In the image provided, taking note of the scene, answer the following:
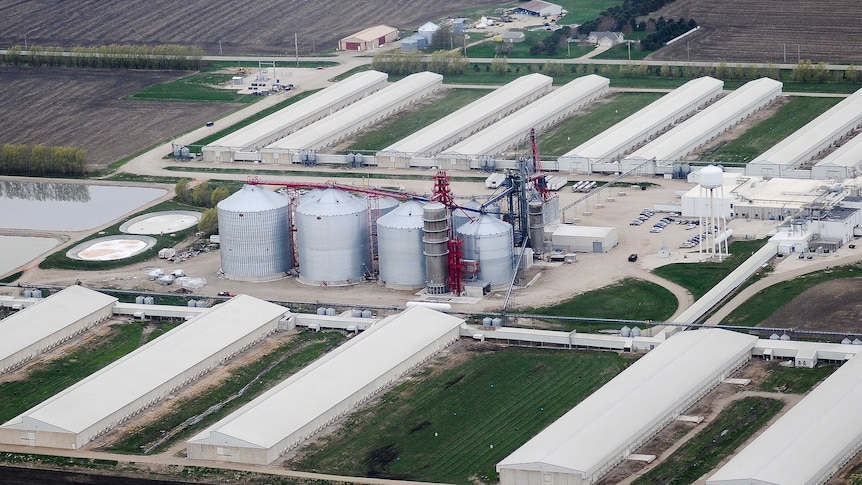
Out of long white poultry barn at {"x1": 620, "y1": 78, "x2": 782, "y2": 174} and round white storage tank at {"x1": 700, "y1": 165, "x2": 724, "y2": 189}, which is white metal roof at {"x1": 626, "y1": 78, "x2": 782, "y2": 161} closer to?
long white poultry barn at {"x1": 620, "y1": 78, "x2": 782, "y2": 174}

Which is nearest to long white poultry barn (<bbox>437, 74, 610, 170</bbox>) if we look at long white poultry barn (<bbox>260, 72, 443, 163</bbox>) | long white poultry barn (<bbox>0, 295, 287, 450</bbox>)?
long white poultry barn (<bbox>260, 72, 443, 163</bbox>)

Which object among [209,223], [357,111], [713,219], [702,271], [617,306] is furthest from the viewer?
[357,111]

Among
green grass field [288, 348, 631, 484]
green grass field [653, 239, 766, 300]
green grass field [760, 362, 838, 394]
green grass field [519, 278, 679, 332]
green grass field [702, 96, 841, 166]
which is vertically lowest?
green grass field [288, 348, 631, 484]

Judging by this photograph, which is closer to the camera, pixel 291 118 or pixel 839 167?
pixel 839 167

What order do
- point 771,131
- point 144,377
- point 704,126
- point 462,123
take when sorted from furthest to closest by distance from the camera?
1. point 462,123
2. point 771,131
3. point 704,126
4. point 144,377

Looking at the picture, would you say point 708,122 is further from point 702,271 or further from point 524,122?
point 702,271

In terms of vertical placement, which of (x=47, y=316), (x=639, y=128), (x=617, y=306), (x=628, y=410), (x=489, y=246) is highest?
(x=489, y=246)

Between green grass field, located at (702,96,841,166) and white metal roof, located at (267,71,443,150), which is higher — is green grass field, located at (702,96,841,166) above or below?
below

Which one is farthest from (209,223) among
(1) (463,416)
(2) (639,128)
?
(1) (463,416)

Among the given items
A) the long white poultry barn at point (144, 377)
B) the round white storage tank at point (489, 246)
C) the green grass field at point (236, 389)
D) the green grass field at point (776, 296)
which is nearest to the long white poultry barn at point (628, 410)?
the green grass field at point (776, 296)
